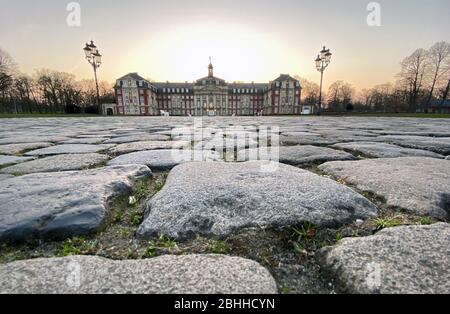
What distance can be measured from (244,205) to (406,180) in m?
0.95

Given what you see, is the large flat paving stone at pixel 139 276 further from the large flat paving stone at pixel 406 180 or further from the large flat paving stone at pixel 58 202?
the large flat paving stone at pixel 406 180

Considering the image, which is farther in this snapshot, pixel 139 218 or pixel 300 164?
pixel 300 164

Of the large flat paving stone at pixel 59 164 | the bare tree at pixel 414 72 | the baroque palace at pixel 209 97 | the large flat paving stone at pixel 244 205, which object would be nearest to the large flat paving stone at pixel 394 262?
the large flat paving stone at pixel 244 205

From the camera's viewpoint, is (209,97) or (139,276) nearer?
(139,276)

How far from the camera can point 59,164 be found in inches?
73.2

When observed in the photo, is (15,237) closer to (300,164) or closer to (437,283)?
(437,283)

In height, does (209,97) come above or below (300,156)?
above

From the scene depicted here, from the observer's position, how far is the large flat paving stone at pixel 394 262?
547 mm

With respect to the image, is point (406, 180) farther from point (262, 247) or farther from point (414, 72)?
point (414, 72)

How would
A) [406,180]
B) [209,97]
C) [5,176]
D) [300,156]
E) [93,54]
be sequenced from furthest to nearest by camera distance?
[209,97]
[93,54]
[300,156]
[5,176]
[406,180]

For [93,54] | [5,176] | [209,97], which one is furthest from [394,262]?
[209,97]

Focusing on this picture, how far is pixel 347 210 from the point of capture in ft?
3.13

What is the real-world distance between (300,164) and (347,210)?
97 centimetres
